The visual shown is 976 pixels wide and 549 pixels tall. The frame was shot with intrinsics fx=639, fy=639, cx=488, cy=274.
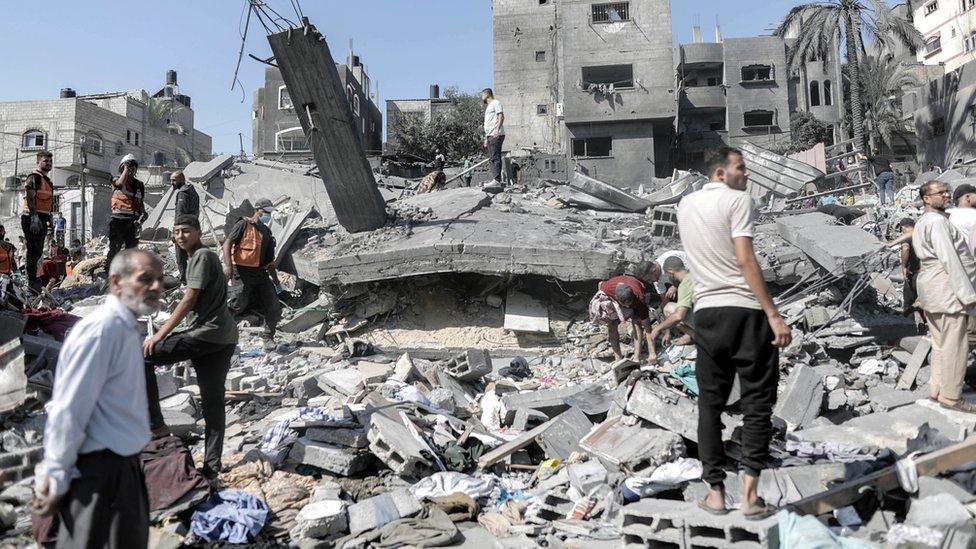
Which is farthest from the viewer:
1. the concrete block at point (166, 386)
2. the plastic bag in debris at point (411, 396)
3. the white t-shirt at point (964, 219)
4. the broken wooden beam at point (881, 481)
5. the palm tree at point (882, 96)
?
the palm tree at point (882, 96)

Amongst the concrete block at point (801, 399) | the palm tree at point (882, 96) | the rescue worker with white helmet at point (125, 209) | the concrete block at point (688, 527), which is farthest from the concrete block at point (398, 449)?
the palm tree at point (882, 96)

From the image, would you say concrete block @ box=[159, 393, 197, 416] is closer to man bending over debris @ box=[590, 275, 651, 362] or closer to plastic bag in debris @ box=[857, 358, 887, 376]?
man bending over debris @ box=[590, 275, 651, 362]

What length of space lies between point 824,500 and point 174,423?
4.42 m

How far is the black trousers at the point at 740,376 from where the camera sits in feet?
9.60

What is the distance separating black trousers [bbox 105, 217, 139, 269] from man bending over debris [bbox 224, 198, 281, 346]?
206 centimetres

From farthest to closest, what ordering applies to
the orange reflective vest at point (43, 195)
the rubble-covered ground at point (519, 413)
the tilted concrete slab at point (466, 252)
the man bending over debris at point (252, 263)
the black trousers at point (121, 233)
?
the black trousers at point (121, 233), the orange reflective vest at point (43, 195), the tilted concrete slab at point (466, 252), the man bending over debris at point (252, 263), the rubble-covered ground at point (519, 413)

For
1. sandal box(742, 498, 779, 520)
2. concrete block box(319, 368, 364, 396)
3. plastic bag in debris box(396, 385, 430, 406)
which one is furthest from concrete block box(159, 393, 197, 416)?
sandal box(742, 498, 779, 520)

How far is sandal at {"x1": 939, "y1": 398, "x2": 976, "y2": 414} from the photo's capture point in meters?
4.50

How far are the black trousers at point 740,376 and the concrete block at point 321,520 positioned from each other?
208 cm

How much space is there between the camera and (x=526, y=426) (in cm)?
534

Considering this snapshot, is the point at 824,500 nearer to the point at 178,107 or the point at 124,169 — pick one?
the point at 124,169

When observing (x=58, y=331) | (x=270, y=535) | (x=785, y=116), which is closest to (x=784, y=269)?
(x=270, y=535)

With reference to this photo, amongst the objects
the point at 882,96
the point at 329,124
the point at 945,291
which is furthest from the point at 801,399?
the point at 882,96

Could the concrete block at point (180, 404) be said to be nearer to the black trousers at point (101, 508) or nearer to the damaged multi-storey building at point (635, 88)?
the black trousers at point (101, 508)
